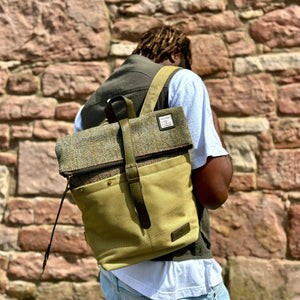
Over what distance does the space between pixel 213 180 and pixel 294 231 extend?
1.30m

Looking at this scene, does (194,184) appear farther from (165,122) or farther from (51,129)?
(51,129)

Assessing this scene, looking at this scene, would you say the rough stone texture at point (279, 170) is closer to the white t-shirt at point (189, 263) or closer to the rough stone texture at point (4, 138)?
the white t-shirt at point (189, 263)

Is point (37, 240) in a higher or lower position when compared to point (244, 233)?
lower

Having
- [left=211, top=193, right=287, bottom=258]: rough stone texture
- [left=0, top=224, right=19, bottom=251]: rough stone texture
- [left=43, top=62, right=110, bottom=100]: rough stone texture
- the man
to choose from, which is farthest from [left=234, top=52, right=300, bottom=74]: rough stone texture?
[left=0, top=224, right=19, bottom=251]: rough stone texture

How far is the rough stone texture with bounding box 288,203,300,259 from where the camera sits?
2326 millimetres

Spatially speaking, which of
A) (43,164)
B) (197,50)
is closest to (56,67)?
(43,164)

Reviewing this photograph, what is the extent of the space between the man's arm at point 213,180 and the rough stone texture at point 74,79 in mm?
1548

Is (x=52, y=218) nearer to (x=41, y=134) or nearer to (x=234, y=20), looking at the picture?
(x=41, y=134)

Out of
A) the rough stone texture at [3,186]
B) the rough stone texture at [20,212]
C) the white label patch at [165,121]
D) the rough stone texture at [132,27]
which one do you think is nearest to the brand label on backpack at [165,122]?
the white label patch at [165,121]

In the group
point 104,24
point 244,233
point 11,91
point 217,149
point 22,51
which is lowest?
point 244,233

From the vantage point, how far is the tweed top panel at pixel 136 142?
1239mm

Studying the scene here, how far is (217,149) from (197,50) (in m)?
1.43

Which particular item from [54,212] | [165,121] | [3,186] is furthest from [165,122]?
[3,186]

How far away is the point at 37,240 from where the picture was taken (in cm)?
266
